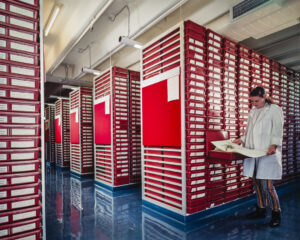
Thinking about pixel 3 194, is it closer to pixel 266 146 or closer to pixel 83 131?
pixel 266 146

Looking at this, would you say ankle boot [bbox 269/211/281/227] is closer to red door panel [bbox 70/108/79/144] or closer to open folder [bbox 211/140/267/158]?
open folder [bbox 211/140/267/158]

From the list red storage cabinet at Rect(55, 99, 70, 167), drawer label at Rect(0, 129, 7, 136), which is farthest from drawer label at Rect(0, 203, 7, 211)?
red storage cabinet at Rect(55, 99, 70, 167)

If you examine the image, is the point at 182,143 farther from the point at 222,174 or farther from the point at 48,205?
the point at 48,205

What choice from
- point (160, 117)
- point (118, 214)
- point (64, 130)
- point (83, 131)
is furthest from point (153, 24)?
point (64, 130)

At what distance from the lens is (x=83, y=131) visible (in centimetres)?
691

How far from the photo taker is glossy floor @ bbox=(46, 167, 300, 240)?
2723mm

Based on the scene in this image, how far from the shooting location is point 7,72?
1.87 meters

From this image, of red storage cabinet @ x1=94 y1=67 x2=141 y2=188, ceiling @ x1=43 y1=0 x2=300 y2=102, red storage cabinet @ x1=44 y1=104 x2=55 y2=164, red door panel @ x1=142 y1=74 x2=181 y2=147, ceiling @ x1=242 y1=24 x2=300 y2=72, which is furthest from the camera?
red storage cabinet @ x1=44 y1=104 x2=55 y2=164

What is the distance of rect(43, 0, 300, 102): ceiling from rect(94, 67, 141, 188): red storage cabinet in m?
1.19

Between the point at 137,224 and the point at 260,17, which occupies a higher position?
the point at 260,17

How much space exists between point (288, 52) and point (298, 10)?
2445 mm

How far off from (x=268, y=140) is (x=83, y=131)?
5670 mm

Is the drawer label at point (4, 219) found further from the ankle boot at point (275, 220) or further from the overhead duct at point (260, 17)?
the overhead duct at point (260, 17)

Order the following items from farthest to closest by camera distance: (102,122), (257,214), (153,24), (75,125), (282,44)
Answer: (75,125), (102,122), (282,44), (153,24), (257,214)
